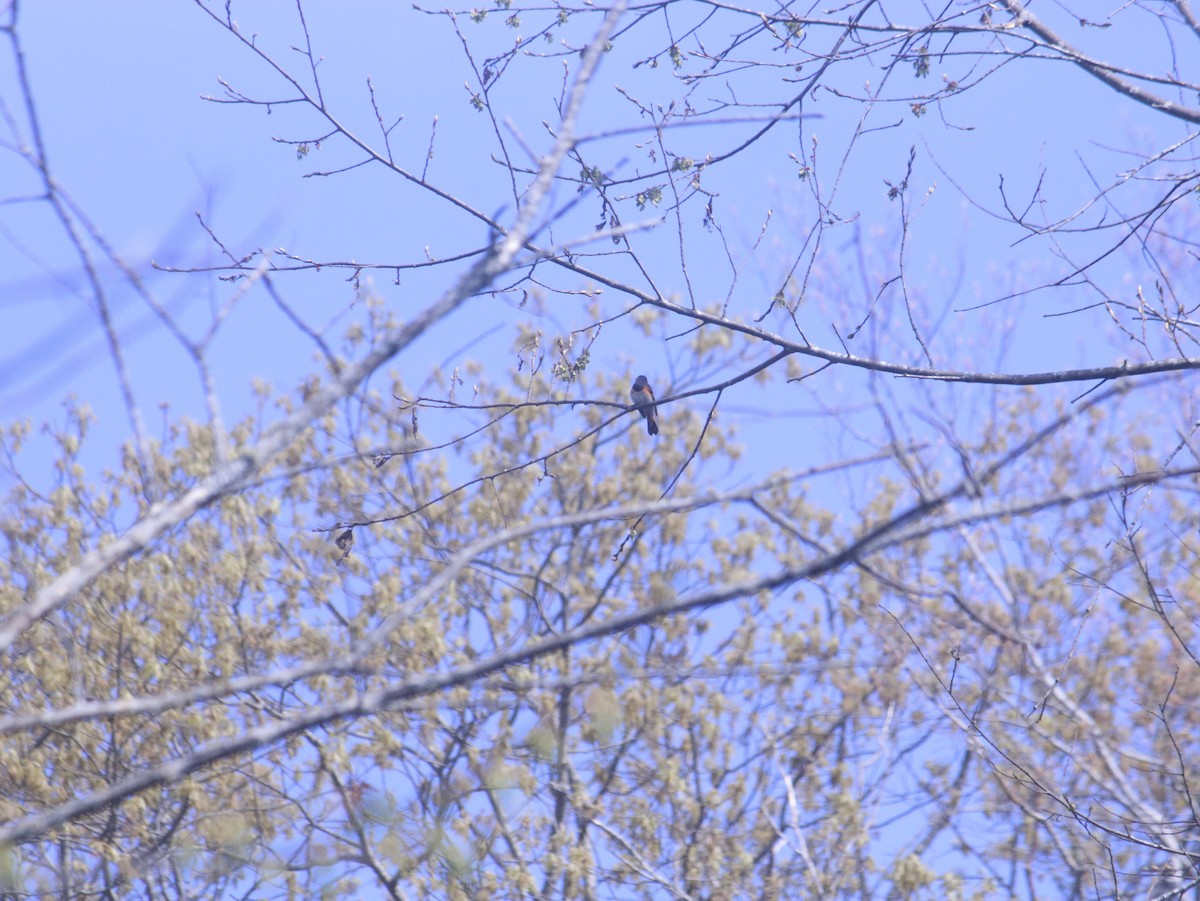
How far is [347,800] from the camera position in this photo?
6809 millimetres

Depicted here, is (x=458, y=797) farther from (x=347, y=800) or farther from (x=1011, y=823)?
(x=1011, y=823)

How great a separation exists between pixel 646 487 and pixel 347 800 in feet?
15.4

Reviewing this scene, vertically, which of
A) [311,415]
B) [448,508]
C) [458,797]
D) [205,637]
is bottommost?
[311,415]

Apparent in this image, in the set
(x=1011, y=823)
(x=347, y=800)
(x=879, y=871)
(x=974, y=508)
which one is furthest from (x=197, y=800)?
(x=974, y=508)

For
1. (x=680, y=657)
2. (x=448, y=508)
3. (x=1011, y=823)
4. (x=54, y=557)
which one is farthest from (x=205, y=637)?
(x=1011, y=823)

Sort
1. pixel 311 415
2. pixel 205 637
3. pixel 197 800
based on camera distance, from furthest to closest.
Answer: pixel 205 637 < pixel 197 800 < pixel 311 415

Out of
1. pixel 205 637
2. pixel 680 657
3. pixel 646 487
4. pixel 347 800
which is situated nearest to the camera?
pixel 347 800

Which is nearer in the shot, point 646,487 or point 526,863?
point 526,863

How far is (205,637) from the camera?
348 inches

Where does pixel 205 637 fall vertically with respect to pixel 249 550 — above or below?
below

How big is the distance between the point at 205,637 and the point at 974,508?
8037mm

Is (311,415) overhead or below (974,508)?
overhead

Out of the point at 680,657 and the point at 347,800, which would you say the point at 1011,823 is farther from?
the point at 347,800

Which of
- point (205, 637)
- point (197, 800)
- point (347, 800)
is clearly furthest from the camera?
point (205, 637)
